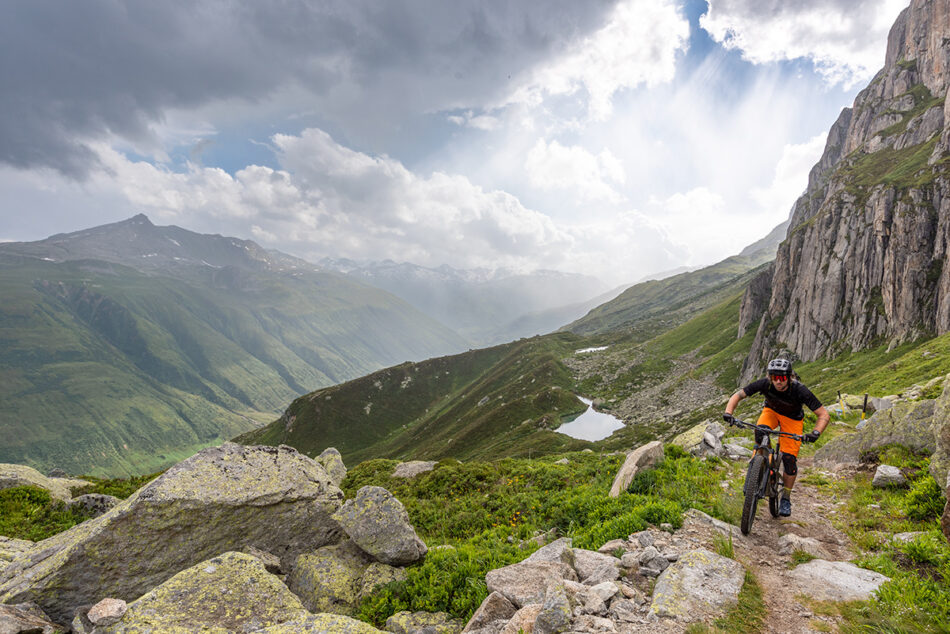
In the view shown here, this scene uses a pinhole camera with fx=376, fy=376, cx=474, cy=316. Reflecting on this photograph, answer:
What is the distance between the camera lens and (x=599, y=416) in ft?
313

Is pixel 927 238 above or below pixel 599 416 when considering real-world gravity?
above

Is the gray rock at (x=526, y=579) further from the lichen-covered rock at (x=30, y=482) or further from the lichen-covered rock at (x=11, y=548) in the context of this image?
the lichen-covered rock at (x=30, y=482)

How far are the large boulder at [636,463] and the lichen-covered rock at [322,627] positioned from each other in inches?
381

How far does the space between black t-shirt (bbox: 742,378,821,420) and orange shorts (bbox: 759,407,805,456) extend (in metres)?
0.13

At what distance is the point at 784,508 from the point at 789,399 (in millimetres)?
3145

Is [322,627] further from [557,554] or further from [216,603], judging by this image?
[557,554]

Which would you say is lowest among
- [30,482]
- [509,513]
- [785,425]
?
[509,513]

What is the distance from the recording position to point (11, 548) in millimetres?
12117

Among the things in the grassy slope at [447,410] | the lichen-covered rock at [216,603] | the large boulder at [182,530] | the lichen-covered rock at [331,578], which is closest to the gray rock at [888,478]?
the lichen-covered rock at [331,578]

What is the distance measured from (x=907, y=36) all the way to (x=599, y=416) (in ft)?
762

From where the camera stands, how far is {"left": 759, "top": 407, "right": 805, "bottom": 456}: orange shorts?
10.9 meters

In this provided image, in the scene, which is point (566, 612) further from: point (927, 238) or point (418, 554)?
point (927, 238)

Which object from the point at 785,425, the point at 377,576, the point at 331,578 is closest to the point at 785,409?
the point at 785,425

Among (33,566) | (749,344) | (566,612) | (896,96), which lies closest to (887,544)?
(566,612)
